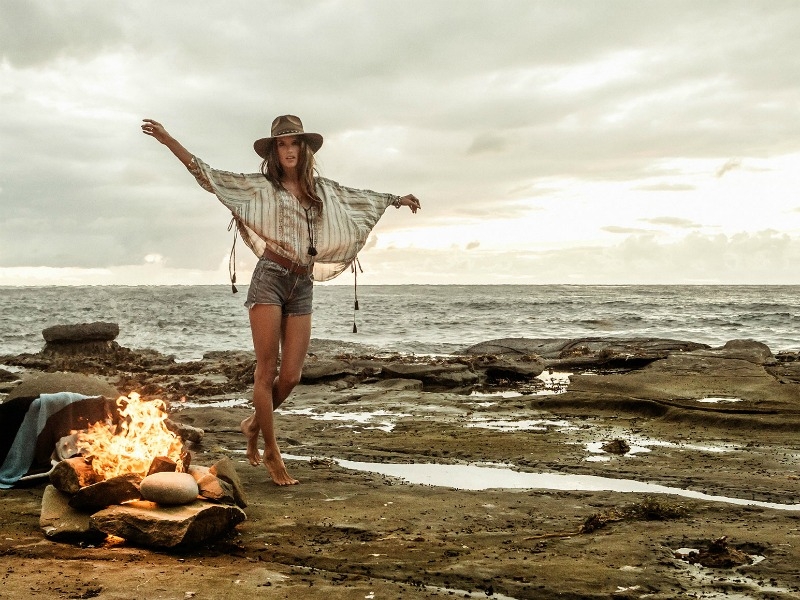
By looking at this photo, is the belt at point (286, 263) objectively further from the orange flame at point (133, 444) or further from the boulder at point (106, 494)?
the boulder at point (106, 494)

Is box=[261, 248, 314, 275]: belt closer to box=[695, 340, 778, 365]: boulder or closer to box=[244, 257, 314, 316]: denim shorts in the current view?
box=[244, 257, 314, 316]: denim shorts

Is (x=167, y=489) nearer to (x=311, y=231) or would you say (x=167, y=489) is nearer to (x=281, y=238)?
(x=281, y=238)

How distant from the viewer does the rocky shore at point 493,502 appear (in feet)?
11.2

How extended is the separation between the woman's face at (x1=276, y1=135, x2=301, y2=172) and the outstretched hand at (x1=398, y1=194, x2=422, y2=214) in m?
1.10

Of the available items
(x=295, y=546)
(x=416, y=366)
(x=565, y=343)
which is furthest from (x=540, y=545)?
(x=565, y=343)

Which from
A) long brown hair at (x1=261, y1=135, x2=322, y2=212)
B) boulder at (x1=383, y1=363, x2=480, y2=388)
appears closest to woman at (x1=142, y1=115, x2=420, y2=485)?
long brown hair at (x1=261, y1=135, x2=322, y2=212)

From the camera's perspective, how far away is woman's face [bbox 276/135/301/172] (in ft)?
17.5

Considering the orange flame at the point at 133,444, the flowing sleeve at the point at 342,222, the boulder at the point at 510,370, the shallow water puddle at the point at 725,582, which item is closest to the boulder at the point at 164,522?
the orange flame at the point at 133,444

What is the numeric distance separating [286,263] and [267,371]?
833 millimetres

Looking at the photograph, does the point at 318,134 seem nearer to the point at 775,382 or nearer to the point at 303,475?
the point at 303,475

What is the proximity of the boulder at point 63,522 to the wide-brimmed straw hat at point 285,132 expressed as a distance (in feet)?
9.31

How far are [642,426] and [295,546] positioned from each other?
19.6ft

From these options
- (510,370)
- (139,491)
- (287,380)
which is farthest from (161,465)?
(510,370)

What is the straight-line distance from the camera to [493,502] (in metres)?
5.03
